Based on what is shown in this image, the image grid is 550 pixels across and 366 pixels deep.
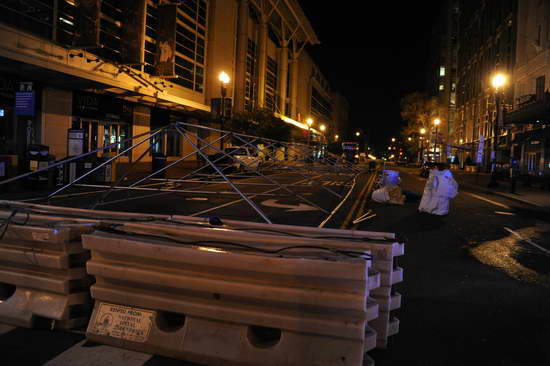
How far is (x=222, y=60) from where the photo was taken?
1540 inches

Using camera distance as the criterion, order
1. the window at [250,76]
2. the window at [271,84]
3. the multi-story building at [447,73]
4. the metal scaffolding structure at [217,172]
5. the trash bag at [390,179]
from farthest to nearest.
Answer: the multi-story building at [447,73]
the window at [271,84]
the window at [250,76]
the trash bag at [390,179]
the metal scaffolding structure at [217,172]

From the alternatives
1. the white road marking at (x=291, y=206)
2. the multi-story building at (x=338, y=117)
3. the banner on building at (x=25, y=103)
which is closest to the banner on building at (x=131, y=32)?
the banner on building at (x=25, y=103)

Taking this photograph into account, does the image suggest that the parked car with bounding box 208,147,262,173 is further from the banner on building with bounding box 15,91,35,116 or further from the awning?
the awning

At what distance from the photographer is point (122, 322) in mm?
3457

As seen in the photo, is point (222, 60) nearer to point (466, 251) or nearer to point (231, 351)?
point (466, 251)

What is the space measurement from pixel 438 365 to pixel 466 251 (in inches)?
199

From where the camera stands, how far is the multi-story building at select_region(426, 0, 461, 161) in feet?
236

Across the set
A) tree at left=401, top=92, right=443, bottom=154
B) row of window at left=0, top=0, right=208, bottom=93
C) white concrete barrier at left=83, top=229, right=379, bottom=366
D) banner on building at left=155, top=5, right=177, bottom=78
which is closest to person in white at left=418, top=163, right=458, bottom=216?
white concrete barrier at left=83, top=229, right=379, bottom=366

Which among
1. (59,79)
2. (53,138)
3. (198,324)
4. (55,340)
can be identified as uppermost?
(59,79)

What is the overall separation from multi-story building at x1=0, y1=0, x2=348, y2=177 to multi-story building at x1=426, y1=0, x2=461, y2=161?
3862cm

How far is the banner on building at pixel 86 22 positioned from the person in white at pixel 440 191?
1731cm

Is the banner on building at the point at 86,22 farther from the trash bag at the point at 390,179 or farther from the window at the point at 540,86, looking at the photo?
the window at the point at 540,86

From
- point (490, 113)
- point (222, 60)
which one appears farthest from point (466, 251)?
point (490, 113)

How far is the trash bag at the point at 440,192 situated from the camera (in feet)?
41.4
